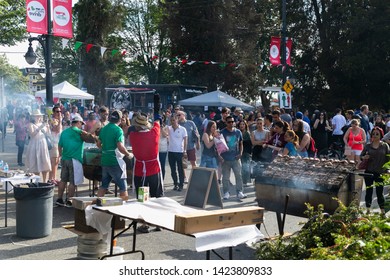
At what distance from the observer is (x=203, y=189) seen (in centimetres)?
740

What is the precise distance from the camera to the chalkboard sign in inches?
290

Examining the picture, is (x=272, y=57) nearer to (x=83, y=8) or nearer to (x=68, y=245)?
(x=68, y=245)

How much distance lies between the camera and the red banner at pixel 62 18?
53.2 feet

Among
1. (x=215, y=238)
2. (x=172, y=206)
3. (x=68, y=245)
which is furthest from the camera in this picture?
(x=68, y=245)

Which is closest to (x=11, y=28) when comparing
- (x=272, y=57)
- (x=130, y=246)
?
(x=272, y=57)

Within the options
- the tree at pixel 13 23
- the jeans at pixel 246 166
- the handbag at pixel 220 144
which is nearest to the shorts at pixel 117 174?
the handbag at pixel 220 144

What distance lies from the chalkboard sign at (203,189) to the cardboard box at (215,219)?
1.57 m

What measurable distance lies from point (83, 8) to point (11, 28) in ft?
34.9

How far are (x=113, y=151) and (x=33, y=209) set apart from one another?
164cm

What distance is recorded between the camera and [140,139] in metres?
8.48

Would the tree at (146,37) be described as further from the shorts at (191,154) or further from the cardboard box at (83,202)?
the cardboard box at (83,202)

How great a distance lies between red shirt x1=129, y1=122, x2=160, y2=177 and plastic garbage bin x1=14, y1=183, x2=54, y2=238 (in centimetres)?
141

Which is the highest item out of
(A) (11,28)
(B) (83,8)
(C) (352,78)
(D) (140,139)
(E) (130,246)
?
(B) (83,8)

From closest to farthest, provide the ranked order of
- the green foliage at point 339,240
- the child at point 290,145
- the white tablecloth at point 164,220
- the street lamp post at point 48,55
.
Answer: the green foliage at point 339,240, the white tablecloth at point 164,220, the child at point 290,145, the street lamp post at point 48,55
